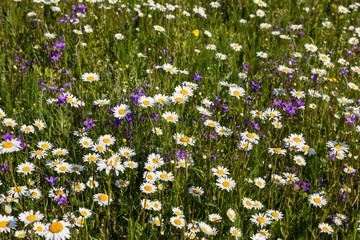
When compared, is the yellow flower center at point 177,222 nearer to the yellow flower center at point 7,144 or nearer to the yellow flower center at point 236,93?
the yellow flower center at point 7,144

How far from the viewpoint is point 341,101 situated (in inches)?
138

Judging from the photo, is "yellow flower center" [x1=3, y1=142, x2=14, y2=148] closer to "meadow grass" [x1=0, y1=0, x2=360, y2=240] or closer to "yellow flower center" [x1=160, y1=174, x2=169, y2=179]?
"meadow grass" [x1=0, y1=0, x2=360, y2=240]

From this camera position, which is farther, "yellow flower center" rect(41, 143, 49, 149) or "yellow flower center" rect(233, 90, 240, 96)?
"yellow flower center" rect(233, 90, 240, 96)

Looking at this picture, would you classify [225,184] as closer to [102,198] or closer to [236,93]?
[102,198]

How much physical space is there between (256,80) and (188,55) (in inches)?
31.7

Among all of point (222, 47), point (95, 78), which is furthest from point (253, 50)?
point (95, 78)

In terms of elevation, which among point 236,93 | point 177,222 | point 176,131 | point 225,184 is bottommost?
point 177,222

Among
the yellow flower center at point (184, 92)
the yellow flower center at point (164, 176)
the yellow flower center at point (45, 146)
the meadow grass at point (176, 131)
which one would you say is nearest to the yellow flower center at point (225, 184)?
the meadow grass at point (176, 131)

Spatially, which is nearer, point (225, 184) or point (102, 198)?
point (102, 198)

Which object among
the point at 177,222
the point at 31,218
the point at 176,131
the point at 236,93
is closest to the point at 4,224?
the point at 31,218

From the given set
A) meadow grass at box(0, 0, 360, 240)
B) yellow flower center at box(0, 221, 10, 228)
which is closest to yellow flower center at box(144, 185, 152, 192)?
meadow grass at box(0, 0, 360, 240)

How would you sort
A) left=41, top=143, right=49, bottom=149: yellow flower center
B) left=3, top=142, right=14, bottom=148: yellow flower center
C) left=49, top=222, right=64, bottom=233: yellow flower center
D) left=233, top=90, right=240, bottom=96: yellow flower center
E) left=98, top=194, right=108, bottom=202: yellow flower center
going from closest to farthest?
1. left=49, top=222, right=64, bottom=233: yellow flower center
2. left=3, top=142, right=14, bottom=148: yellow flower center
3. left=98, top=194, right=108, bottom=202: yellow flower center
4. left=41, top=143, right=49, bottom=149: yellow flower center
5. left=233, top=90, right=240, bottom=96: yellow flower center

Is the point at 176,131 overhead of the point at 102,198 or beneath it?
overhead

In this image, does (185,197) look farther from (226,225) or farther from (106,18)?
(106,18)
